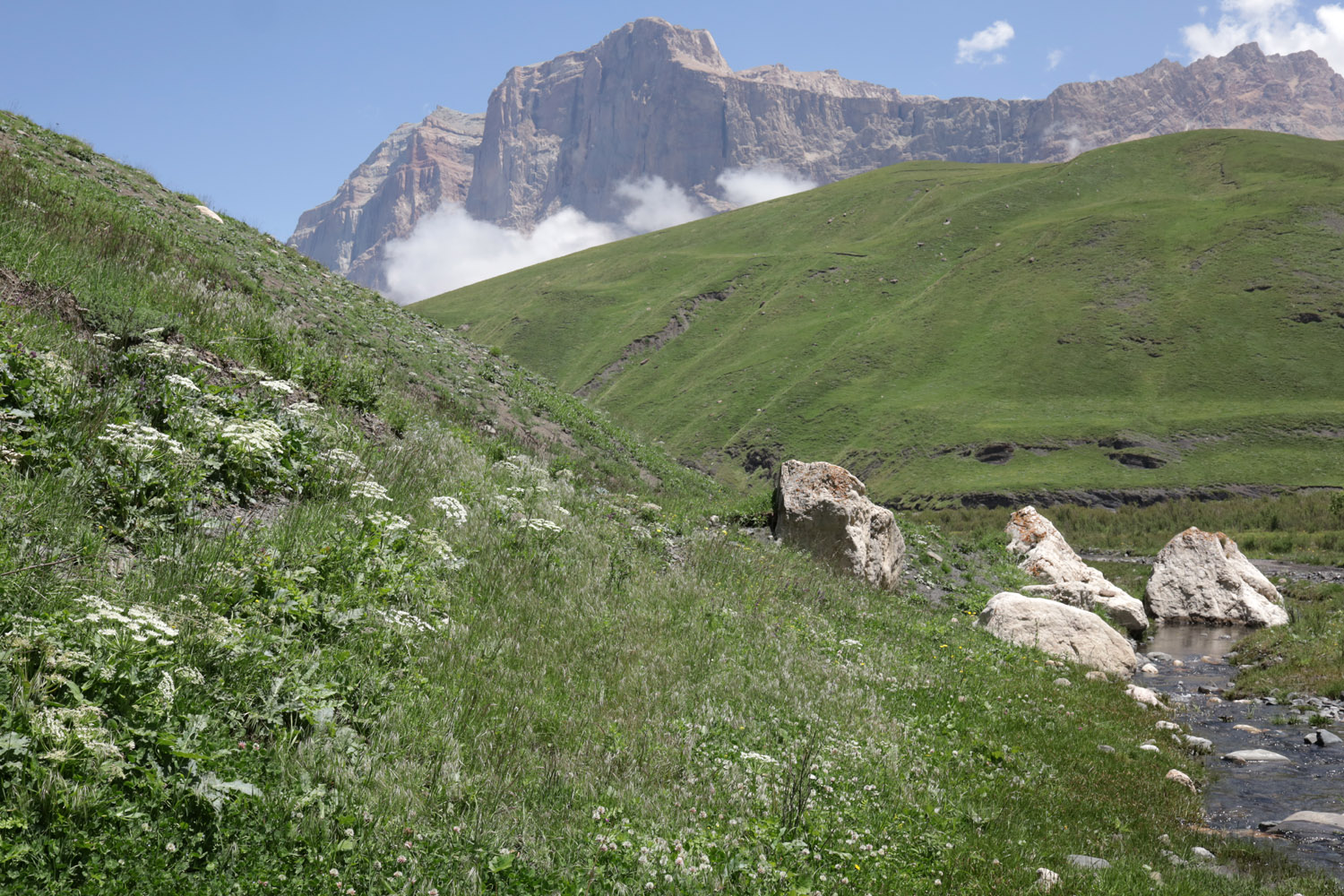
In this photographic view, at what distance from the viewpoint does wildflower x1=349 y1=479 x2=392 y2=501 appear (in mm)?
8266

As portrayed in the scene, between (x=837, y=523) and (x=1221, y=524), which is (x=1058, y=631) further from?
(x=1221, y=524)

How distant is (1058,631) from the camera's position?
56.0ft

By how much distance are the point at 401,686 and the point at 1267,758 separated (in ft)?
42.8

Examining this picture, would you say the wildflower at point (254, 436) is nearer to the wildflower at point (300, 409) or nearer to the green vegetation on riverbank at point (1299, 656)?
the wildflower at point (300, 409)

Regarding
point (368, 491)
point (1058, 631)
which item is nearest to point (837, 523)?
point (1058, 631)

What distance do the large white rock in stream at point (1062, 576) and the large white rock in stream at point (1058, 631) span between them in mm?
4354

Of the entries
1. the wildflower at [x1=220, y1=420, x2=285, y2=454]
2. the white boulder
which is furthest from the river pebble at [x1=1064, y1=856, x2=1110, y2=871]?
the wildflower at [x1=220, y1=420, x2=285, y2=454]

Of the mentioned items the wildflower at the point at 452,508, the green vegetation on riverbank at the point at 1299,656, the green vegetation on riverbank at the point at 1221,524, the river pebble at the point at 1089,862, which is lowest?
the river pebble at the point at 1089,862

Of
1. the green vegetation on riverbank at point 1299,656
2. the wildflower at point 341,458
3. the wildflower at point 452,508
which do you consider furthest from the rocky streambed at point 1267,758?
the wildflower at point 341,458

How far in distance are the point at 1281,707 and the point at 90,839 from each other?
1917cm

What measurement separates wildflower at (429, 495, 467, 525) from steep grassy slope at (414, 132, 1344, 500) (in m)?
74.9

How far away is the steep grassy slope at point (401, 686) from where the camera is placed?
3961mm

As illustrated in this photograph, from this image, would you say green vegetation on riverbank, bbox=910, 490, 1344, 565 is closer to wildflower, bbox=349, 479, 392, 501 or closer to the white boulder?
the white boulder

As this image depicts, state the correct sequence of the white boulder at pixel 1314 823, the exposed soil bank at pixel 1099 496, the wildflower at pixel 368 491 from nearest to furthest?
the wildflower at pixel 368 491
the white boulder at pixel 1314 823
the exposed soil bank at pixel 1099 496
